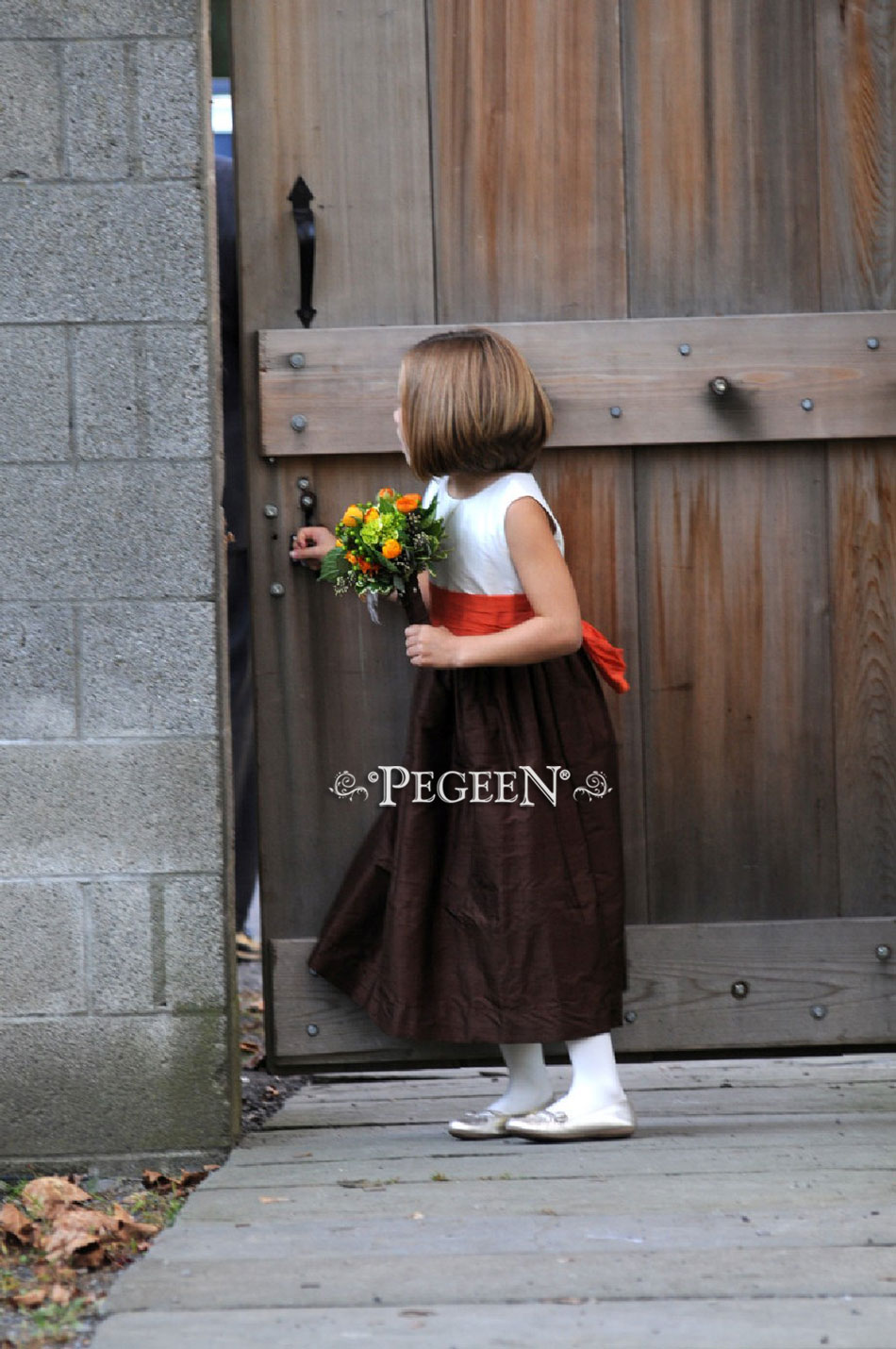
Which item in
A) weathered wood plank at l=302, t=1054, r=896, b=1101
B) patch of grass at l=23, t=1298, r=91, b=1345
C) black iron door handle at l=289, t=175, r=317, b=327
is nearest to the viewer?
patch of grass at l=23, t=1298, r=91, b=1345

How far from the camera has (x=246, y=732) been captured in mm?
4211

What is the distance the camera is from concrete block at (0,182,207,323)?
266cm

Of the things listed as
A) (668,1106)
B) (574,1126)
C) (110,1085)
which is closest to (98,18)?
(110,1085)

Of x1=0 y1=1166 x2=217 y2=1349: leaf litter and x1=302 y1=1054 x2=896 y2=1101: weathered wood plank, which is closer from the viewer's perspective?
x1=0 y1=1166 x2=217 y2=1349: leaf litter

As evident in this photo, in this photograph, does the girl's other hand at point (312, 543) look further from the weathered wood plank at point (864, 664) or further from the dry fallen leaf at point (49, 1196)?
the dry fallen leaf at point (49, 1196)

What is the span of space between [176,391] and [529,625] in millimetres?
724

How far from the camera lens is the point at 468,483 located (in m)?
2.80

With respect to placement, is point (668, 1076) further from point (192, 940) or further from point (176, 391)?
point (176, 391)

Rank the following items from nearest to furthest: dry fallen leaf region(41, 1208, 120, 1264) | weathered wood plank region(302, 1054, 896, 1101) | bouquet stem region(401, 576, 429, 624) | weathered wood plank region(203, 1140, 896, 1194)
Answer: dry fallen leaf region(41, 1208, 120, 1264), weathered wood plank region(203, 1140, 896, 1194), bouquet stem region(401, 576, 429, 624), weathered wood plank region(302, 1054, 896, 1101)

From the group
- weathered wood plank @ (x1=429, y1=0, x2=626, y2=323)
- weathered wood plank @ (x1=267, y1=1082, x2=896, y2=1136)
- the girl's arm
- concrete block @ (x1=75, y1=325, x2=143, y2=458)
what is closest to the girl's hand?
the girl's arm

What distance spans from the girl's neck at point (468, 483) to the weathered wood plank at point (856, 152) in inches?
31.5

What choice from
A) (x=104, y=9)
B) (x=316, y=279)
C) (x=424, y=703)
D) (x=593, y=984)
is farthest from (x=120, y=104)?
(x=593, y=984)

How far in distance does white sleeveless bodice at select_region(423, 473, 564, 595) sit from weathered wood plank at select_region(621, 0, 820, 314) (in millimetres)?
522

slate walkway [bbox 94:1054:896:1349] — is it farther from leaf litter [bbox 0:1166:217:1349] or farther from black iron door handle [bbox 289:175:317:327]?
black iron door handle [bbox 289:175:317:327]
